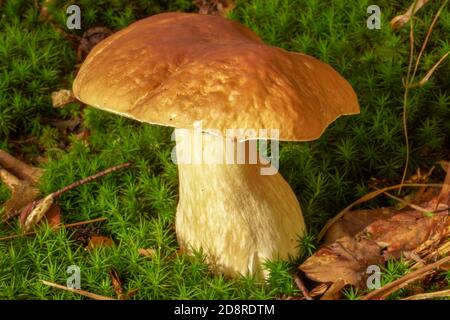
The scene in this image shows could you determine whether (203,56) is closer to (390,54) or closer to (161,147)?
(161,147)

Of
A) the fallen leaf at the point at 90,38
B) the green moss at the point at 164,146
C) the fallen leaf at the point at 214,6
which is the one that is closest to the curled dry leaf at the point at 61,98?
the green moss at the point at 164,146

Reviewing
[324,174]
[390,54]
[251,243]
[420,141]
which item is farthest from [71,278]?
[390,54]

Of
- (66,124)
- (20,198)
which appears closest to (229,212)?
(20,198)

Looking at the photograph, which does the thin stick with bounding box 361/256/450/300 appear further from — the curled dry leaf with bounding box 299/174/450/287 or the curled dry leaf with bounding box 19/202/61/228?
the curled dry leaf with bounding box 19/202/61/228

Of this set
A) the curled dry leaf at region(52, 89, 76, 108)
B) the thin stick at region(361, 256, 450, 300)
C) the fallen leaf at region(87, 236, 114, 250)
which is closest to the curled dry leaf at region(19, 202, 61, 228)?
the fallen leaf at region(87, 236, 114, 250)

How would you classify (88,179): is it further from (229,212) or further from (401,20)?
(401,20)

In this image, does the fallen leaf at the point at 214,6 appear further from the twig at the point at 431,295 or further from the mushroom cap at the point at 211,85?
the twig at the point at 431,295
